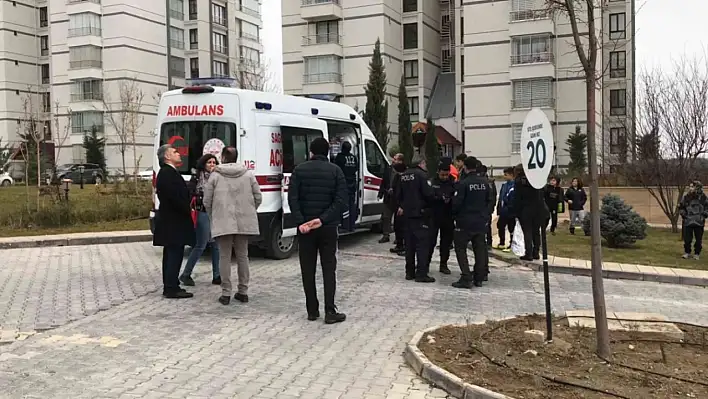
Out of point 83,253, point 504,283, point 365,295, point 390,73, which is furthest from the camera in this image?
point 390,73

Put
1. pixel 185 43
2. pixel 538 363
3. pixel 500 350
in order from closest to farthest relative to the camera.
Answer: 1. pixel 538 363
2. pixel 500 350
3. pixel 185 43

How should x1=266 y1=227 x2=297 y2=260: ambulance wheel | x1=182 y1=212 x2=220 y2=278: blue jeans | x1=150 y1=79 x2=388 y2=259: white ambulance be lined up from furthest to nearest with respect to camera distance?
x1=266 y1=227 x2=297 y2=260: ambulance wheel, x1=150 y1=79 x2=388 y2=259: white ambulance, x1=182 y1=212 x2=220 y2=278: blue jeans

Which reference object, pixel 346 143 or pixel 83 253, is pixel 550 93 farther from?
pixel 83 253

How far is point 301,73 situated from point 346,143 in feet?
133

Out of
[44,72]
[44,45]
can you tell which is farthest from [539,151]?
[44,45]

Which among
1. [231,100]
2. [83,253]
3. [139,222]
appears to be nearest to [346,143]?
[231,100]

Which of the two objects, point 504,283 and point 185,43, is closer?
point 504,283

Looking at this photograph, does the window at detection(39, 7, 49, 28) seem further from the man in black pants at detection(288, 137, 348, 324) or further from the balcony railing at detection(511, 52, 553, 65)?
the man in black pants at detection(288, 137, 348, 324)

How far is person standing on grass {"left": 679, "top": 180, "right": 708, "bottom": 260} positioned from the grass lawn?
0.28m

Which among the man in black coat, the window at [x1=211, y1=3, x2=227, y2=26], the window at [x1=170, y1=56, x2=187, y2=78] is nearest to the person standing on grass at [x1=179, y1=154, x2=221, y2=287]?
the man in black coat

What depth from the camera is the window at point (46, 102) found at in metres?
59.7

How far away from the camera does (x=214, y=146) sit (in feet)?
34.8

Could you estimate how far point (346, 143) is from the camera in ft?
41.9

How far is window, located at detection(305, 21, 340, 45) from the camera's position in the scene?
169 ft
